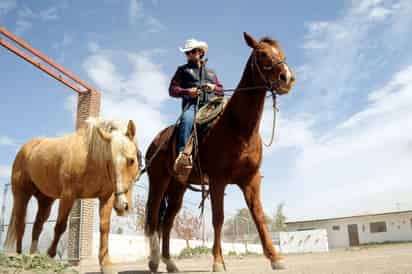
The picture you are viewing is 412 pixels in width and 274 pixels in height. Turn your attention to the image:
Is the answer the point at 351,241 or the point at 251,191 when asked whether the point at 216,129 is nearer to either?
the point at 251,191

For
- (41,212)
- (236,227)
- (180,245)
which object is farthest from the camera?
(236,227)

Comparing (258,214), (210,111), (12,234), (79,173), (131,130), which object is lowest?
(12,234)

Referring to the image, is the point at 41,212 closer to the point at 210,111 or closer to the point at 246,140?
the point at 210,111

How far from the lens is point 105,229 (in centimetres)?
425

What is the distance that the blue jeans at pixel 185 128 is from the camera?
474 centimetres

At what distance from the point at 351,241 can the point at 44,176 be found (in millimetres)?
33524

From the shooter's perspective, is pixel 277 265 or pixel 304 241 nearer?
pixel 277 265

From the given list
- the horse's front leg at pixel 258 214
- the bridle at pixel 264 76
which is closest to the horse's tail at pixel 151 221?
the horse's front leg at pixel 258 214

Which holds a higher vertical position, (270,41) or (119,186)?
(270,41)

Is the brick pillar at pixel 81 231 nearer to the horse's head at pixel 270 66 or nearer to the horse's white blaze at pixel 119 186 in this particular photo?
the horse's white blaze at pixel 119 186

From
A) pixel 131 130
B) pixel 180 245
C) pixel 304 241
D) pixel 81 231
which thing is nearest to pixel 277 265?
pixel 131 130

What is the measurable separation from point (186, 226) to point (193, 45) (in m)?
12.8

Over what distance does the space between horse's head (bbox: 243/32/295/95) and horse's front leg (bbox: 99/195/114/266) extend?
2.42m

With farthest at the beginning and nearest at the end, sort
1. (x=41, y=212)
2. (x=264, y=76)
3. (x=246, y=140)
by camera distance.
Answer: (x=41, y=212) → (x=246, y=140) → (x=264, y=76)
